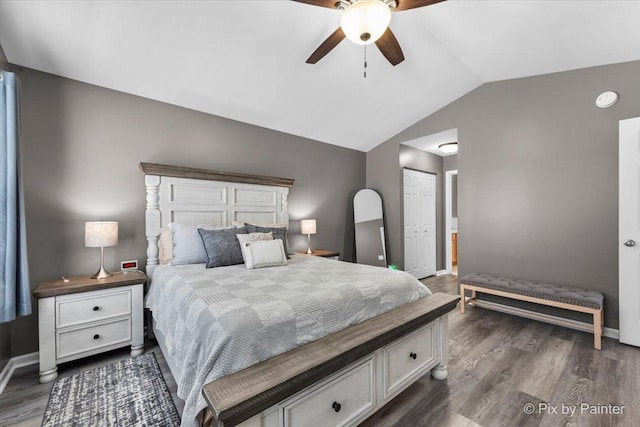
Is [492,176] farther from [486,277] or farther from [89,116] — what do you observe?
[89,116]

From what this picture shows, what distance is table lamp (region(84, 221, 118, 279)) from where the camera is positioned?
232 cm

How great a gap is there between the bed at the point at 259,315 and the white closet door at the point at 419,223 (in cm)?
268

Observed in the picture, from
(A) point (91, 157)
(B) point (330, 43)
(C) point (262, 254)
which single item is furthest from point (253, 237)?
(B) point (330, 43)

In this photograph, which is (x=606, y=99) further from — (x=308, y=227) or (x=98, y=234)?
(x=98, y=234)

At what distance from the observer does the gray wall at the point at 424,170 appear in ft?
15.6

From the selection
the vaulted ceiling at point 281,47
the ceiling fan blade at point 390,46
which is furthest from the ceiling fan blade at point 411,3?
the vaulted ceiling at point 281,47

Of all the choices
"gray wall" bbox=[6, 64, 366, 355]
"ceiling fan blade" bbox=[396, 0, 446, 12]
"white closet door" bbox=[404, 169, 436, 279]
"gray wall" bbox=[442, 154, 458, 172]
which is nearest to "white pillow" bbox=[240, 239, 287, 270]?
"gray wall" bbox=[6, 64, 366, 355]

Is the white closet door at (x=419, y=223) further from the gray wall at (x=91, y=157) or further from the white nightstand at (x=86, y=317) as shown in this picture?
the white nightstand at (x=86, y=317)

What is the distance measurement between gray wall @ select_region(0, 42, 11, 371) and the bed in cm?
95

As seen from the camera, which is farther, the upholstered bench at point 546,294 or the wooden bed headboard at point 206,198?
the wooden bed headboard at point 206,198

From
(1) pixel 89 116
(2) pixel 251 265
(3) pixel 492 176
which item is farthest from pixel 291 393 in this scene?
(3) pixel 492 176

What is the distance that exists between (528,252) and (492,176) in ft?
3.45

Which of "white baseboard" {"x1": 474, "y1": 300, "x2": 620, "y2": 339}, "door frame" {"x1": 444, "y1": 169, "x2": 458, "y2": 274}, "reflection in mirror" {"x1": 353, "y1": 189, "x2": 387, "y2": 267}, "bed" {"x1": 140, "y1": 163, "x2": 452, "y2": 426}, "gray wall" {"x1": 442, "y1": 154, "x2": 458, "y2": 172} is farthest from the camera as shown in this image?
"door frame" {"x1": 444, "y1": 169, "x2": 458, "y2": 274}

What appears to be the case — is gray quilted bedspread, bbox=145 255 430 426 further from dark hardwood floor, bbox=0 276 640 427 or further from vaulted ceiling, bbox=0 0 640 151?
vaulted ceiling, bbox=0 0 640 151
